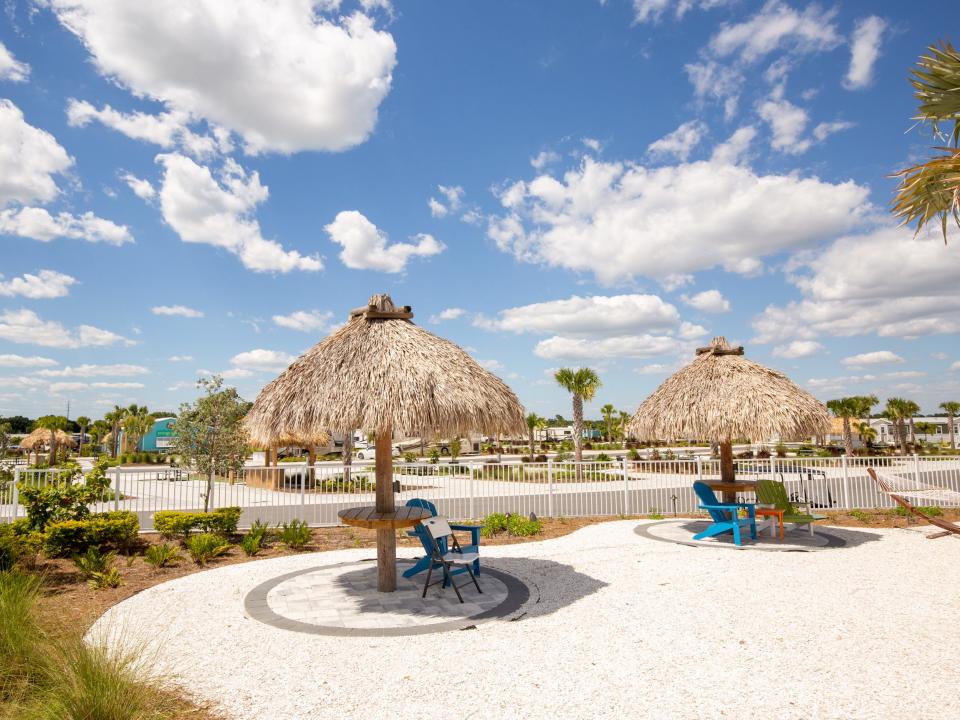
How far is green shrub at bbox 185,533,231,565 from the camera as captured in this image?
8.76m

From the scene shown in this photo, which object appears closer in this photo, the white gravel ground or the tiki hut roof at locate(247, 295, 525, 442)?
the white gravel ground

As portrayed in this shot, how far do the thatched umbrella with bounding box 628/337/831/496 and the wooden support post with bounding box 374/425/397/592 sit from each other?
6.66m

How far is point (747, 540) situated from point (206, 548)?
9172 millimetres

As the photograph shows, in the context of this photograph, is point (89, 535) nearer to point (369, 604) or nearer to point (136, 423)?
point (369, 604)

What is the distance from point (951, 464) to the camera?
26.7m

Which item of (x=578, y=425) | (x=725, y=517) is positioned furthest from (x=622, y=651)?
(x=578, y=425)

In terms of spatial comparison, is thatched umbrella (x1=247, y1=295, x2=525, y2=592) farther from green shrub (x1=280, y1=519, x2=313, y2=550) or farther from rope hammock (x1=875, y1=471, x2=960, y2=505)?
rope hammock (x1=875, y1=471, x2=960, y2=505)

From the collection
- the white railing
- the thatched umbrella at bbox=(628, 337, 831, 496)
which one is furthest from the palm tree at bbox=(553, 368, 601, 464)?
the thatched umbrella at bbox=(628, 337, 831, 496)

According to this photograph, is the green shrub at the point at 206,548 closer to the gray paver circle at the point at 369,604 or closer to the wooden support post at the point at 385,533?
the gray paver circle at the point at 369,604

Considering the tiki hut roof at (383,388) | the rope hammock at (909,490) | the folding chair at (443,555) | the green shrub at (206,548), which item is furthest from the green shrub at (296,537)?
the rope hammock at (909,490)

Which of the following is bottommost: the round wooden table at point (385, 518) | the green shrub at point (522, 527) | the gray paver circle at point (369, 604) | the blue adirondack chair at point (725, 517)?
the gray paver circle at point (369, 604)

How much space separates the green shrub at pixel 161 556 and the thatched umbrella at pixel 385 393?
9.35ft

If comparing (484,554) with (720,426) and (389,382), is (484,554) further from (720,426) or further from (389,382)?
(720,426)

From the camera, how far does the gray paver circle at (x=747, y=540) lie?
30.7 ft
